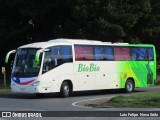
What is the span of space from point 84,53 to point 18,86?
14.3ft

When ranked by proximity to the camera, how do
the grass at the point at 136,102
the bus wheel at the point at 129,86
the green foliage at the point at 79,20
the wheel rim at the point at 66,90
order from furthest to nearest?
the green foliage at the point at 79,20 → the bus wheel at the point at 129,86 → the wheel rim at the point at 66,90 → the grass at the point at 136,102

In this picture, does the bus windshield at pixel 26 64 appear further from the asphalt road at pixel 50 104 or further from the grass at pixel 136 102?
the grass at pixel 136 102

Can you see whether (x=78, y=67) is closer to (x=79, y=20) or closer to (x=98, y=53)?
(x=98, y=53)

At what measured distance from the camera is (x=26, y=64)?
26.9m

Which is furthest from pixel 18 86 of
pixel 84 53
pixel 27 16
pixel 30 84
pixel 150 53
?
pixel 27 16

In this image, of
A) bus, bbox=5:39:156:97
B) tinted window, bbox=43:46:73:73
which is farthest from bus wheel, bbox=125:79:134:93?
tinted window, bbox=43:46:73:73

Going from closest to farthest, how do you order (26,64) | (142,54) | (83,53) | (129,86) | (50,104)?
(50,104) < (26,64) < (83,53) < (129,86) < (142,54)

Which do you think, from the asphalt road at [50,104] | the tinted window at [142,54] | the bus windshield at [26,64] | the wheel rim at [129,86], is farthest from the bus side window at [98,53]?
the bus windshield at [26,64]

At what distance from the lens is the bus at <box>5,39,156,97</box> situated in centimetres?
2648

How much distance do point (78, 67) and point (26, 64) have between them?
309cm

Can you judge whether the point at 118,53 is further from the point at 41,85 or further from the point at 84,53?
the point at 41,85

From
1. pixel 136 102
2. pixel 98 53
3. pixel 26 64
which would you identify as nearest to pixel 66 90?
pixel 26 64

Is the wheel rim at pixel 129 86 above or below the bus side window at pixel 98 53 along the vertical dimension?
below

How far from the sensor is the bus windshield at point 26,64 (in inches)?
1041
